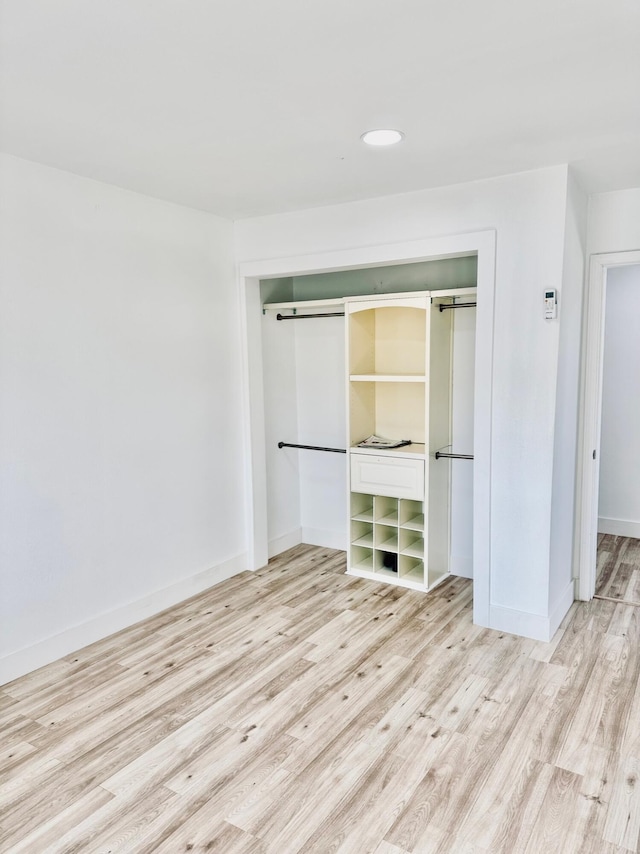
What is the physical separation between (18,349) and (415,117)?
205cm

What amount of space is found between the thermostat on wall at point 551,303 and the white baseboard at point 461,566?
72.8 inches

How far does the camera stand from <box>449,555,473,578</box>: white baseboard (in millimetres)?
4070

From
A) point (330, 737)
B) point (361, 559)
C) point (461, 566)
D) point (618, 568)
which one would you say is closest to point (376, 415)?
point (361, 559)

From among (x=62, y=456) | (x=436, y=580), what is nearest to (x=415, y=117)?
(x=62, y=456)

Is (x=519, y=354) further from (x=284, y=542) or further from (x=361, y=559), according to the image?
(x=284, y=542)

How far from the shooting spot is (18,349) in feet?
9.14

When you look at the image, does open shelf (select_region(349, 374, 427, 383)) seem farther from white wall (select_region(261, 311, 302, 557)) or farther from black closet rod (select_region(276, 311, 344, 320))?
white wall (select_region(261, 311, 302, 557))

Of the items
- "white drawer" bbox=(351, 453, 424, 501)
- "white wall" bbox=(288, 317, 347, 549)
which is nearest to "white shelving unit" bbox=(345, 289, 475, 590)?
"white drawer" bbox=(351, 453, 424, 501)

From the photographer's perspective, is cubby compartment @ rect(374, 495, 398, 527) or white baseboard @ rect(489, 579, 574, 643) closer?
white baseboard @ rect(489, 579, 574, 643)

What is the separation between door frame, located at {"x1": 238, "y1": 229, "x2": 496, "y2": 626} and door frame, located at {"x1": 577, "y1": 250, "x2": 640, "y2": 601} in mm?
758

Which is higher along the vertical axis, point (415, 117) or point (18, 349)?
point (415, 117)

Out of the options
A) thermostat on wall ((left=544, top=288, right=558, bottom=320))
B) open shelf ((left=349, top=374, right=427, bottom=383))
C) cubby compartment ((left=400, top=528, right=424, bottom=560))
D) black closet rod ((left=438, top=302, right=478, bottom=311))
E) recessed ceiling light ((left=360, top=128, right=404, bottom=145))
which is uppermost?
recessed ceiling light ((left=360, top=128, right=404, bottom=145))

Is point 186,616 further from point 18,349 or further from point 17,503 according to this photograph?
point 18,349

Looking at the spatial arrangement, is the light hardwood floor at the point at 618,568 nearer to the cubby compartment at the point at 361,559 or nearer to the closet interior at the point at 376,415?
the closet interior at the point at 376,415
